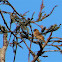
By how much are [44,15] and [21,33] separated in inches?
21.0

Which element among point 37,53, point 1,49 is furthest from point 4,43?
point 37,53

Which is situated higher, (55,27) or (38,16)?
(38,16)

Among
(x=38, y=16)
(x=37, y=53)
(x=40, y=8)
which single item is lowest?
(x=37, y=53)

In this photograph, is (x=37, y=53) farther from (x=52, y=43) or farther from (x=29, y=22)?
(x=29, y=22)

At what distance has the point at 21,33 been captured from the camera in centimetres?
172

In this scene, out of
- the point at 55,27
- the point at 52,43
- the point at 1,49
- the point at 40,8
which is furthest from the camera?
the point at 1,49

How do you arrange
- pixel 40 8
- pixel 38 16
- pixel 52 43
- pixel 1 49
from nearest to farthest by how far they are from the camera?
pixel 52 43
pixel 38 16
pixel 40 8
pixel 1 49

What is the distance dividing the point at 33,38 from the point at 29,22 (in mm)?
177

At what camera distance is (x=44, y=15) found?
6.95 feet

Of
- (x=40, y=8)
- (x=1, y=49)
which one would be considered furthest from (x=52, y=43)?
(x=1, y=49)

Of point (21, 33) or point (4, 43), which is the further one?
point (4, 43)

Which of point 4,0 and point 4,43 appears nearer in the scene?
point 4,0

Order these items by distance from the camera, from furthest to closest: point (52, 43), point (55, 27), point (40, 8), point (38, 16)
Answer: point (40, 8) < point (38, 16) < point (52, 43) < point (55, 27)

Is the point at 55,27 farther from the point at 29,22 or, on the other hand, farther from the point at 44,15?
the point at 44,15
